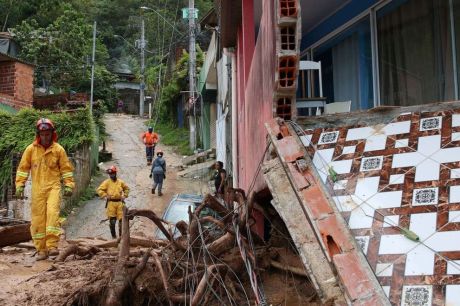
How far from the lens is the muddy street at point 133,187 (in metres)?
15.3

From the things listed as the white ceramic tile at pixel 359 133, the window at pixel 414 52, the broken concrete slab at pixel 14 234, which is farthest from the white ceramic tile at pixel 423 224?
the broken concrete slab at pixel 14 234

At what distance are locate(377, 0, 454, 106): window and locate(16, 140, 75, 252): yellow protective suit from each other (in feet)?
14.9

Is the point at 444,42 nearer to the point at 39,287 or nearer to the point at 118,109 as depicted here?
the point at 39,287

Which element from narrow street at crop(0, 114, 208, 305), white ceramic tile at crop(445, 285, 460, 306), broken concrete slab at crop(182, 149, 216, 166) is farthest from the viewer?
broken concrete slab at crop(182, 149, 216, 166)

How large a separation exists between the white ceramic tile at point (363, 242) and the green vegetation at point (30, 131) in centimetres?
1536

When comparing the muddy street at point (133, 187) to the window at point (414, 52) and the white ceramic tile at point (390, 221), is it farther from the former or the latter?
the white ceramic tile at point (390, 221)

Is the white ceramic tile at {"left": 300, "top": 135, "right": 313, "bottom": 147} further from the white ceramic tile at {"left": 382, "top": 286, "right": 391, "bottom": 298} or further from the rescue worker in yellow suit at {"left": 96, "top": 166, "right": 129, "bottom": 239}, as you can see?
the rescue worker in yellow suit at {"left": 96, "top": 166, "right": 129, "bottom": 239}

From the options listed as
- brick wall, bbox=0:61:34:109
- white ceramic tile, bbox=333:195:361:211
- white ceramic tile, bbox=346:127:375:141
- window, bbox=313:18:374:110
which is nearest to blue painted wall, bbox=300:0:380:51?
→ window, bbox=313:18:374:110

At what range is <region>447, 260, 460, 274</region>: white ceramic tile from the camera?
324 centimetres

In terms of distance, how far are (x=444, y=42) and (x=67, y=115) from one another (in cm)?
1459

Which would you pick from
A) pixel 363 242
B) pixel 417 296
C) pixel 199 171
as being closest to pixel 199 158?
pixel 199 171

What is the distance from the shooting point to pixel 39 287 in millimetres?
5586

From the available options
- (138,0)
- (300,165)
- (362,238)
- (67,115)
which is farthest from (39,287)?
(138,0)

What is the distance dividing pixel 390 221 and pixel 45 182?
5.10 meters
